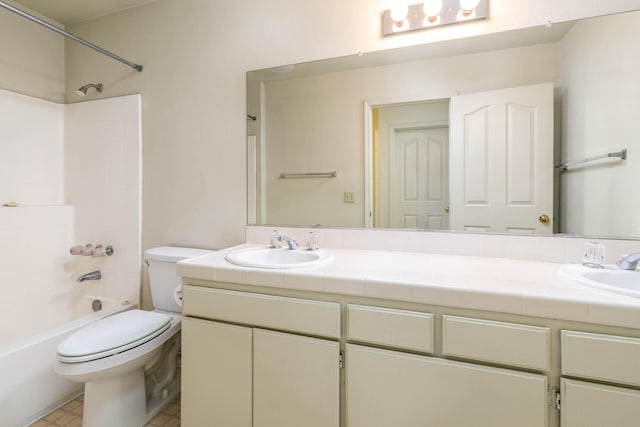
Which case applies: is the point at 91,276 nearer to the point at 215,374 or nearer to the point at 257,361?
the point at 215,374

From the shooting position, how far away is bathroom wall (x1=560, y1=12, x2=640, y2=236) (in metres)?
1.19

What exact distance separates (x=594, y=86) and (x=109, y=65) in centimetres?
280

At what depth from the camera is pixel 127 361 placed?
1.30m

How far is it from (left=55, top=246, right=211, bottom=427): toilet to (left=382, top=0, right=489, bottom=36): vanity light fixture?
5.38 ft

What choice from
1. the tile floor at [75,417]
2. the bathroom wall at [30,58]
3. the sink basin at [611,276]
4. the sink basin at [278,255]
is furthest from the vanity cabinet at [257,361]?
the bathroom wall at [30,58]

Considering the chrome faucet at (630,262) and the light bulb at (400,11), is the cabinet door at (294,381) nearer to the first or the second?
the chrome faucet at (630,262)

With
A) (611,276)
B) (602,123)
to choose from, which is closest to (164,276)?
(611,276)

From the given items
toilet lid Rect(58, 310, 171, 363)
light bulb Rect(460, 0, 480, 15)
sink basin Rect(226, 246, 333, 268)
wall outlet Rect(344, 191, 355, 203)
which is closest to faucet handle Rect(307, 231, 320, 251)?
sink basin Rect(226, 246, 333, 268)

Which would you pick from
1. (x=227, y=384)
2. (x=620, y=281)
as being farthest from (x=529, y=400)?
(x=227, y=384)

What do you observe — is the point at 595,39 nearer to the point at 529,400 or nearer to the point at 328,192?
the point at 328,192

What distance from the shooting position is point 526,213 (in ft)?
4.45

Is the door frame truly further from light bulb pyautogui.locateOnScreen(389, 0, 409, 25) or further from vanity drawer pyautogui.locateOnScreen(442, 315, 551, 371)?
vanity drawer pyautogui.locateOnScreen(442, 315, 551, 371)

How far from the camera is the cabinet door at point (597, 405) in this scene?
78 cm

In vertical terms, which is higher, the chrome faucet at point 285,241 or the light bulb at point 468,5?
the light bulb at point 468,5
